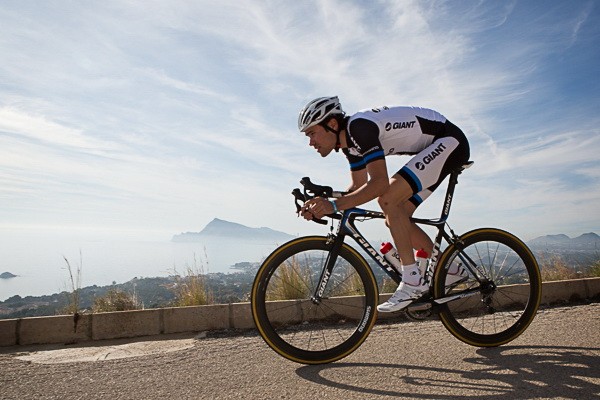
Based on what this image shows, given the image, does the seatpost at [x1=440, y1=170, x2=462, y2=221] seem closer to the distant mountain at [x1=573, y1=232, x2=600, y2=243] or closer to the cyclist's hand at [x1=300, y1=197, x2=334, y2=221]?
the cyclist's hand at [x1=300, y1=197, x2=334, y2=221]

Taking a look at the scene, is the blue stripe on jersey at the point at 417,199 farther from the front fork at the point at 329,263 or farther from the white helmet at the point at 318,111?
the white helmet at the point at 318,111

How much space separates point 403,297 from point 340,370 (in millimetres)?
727

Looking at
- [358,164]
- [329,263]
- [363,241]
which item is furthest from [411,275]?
[358,164]

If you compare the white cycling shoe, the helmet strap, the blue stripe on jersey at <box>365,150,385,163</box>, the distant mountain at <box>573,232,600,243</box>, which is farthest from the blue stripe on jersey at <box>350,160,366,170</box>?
the distant mountain at <box>573,232,600,243</box>

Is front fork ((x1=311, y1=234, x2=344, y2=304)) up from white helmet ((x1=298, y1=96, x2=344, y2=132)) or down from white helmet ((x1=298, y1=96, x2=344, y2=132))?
down

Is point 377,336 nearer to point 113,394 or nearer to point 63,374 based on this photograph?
point 113,394

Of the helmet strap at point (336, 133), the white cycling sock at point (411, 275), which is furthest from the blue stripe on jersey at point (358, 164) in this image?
the white cycling sock at point (411, 275)

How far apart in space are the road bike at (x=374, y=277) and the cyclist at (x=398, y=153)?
14cm

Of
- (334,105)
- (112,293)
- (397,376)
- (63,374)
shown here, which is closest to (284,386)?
(397,376)

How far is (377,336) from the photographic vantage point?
3.83m

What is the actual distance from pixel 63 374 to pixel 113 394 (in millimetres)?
782

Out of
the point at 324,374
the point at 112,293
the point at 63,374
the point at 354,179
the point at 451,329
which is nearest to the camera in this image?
the point at 324,374

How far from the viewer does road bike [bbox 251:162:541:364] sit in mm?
3223

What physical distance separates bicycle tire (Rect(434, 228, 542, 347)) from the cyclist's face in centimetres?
132
